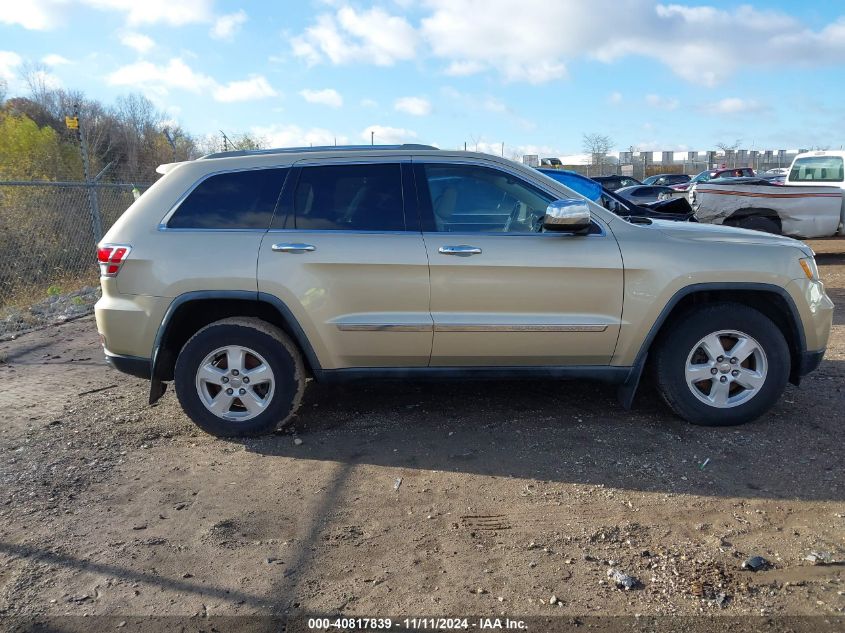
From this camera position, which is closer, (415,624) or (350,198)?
(415,624)

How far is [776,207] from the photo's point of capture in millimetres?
11945

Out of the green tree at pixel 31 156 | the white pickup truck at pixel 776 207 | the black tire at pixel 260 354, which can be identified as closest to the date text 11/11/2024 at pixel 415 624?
the black tire at pixel 260 354

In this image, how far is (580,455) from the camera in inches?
160

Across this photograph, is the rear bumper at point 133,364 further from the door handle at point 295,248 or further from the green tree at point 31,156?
the green tree at point 31,156

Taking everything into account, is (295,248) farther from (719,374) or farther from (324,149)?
(719,374)

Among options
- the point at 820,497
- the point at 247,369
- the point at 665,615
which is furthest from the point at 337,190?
the point at 820,497

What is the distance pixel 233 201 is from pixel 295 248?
57 cm

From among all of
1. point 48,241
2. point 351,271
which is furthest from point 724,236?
point 48,241

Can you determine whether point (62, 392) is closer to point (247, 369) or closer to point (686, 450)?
point (247, 369)

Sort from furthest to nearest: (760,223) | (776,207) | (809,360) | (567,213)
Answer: (760,223), (776,207), (809,360), (567,213)

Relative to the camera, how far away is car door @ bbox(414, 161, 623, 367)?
4.17 m

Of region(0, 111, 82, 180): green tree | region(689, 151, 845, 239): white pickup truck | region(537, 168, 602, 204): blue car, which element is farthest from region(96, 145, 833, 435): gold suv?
region(0, 111, 82, 180): green tree

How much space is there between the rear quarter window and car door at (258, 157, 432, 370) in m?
0.10

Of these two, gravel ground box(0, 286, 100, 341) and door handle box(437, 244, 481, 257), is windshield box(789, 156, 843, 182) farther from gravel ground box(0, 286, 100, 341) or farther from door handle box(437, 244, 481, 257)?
gravel ground box(0, 286, 100, 341)
